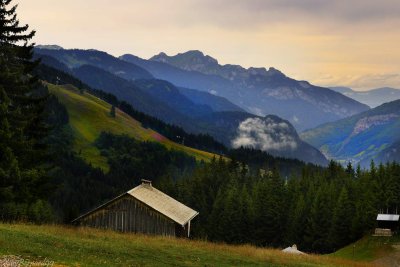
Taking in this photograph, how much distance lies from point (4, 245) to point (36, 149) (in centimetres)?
2619

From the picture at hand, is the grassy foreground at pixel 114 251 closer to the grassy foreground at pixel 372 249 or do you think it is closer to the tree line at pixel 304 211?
the grassy foreground at pixel 372 249

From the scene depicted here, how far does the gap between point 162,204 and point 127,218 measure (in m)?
4.68

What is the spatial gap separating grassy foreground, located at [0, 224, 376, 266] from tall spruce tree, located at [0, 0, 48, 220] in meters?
10.3

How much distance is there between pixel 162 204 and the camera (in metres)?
61.3

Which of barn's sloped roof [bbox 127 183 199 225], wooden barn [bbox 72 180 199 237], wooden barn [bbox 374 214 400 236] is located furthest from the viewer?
wooden barn [bbox 374 214 400 236]

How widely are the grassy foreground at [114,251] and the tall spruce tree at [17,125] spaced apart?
10.3 m

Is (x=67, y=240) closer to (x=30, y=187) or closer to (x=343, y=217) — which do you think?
(x=30, y=187)

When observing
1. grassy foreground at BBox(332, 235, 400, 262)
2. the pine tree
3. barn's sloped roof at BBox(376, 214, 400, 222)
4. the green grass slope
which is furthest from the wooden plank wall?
the pine tree

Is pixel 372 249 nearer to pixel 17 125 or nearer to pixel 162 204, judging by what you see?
pixel 162 204

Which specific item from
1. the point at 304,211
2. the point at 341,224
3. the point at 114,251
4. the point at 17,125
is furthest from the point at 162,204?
the point at 304,211

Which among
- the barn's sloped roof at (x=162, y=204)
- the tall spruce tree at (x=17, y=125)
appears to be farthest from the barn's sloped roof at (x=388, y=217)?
the tall spruce tree at (x=17, y=125)

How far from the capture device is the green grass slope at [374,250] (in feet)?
248

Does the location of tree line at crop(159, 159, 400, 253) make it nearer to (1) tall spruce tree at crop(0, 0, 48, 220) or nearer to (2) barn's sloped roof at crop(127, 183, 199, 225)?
(2) barn's sloped roof at crop(127, 183, 199, 225)

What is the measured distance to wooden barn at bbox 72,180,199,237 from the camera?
58.3 metres
